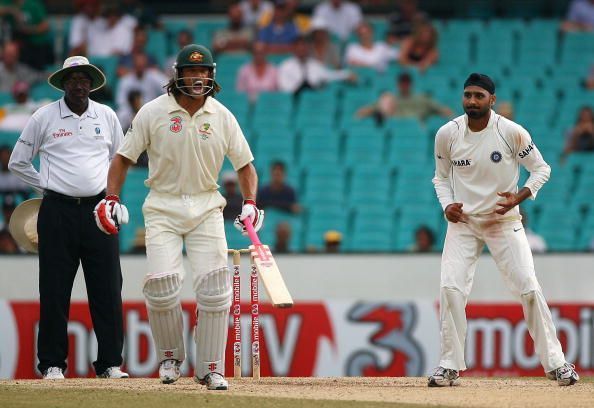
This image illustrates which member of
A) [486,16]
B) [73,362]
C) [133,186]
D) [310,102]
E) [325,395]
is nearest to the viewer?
[325,395]

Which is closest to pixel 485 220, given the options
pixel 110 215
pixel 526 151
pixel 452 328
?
pixel 526 151

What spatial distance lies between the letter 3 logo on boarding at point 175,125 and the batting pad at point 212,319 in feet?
2.89

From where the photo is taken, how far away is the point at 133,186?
15.7 m

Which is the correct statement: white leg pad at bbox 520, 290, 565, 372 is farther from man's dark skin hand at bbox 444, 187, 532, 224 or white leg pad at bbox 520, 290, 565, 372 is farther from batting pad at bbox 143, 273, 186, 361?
batting pad at bbox 143, 273, 186, 361

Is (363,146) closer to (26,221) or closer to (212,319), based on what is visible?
(26,221)

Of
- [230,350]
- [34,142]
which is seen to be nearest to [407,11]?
[230,350]

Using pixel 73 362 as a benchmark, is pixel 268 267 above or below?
above

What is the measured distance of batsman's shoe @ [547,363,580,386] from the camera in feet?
29.1

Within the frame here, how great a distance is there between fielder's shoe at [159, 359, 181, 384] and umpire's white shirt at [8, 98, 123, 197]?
1575 millimetres

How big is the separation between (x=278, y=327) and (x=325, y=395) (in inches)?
175

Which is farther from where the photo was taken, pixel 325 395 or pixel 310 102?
pixel 310 102

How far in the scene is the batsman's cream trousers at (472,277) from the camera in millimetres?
8852

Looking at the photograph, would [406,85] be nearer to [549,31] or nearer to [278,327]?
[549,31]

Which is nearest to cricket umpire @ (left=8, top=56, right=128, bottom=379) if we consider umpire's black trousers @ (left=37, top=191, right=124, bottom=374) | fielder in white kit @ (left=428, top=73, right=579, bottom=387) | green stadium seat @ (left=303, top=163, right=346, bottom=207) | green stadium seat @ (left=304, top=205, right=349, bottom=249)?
umpire's black trousers @ (left=37, top=191, right=124, bottom=374)
